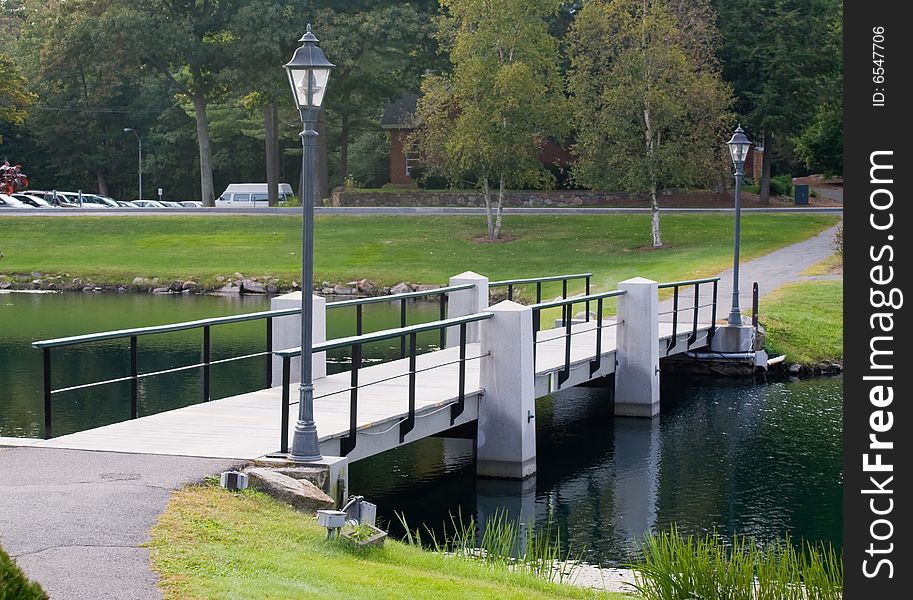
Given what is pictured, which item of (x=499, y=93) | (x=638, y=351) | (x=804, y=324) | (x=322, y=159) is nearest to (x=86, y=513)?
(x=638, y=351)

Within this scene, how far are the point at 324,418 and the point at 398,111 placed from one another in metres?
55.2

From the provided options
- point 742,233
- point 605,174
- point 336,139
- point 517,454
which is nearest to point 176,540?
point 517,454

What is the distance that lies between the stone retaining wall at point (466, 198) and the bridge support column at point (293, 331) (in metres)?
42.7

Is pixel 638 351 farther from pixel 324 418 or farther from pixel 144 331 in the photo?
pixel 144 331

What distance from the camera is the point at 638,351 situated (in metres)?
20.4

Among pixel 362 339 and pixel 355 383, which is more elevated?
pixel 362 339

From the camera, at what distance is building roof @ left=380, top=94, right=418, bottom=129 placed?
65.0 m

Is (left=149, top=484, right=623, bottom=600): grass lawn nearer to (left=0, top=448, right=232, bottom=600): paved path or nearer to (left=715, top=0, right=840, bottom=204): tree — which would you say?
(left=0, top=448, right=232, bottom=600): paved path

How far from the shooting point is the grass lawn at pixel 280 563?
805 cm

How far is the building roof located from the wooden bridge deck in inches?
1819

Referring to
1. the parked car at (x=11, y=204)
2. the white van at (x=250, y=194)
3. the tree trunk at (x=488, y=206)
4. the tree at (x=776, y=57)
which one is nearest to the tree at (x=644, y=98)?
the tree trunk at (x=488, y=206)

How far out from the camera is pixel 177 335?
3108 centimetres

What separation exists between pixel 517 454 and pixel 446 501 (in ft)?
4.18

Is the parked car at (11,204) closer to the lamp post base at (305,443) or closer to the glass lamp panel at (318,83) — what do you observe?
the glass lamp panel at (318,83)
